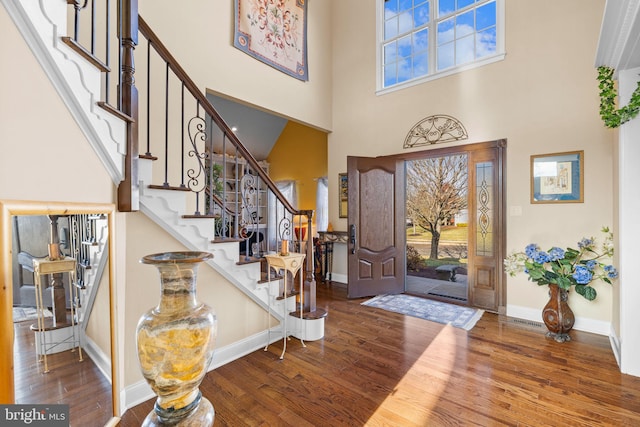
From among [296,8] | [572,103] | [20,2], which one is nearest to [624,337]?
[572,103]

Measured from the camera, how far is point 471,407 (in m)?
1.92

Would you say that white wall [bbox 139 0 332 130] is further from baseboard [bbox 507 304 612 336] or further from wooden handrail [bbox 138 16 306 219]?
baseboard [bbox 507 304 612 336]

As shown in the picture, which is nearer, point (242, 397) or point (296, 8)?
point (242, 397)

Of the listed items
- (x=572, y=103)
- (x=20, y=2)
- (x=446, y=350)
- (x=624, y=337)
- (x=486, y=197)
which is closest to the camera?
(x=20, y=2)

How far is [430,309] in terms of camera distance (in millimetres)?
3848

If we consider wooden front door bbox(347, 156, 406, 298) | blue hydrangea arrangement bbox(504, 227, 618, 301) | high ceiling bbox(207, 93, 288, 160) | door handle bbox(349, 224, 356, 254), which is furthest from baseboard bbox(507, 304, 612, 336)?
high ceiling bbox(207, 93, 288, 160)

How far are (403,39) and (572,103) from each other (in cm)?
262

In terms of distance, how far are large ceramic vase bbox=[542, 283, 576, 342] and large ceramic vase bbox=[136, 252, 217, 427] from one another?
342 cm

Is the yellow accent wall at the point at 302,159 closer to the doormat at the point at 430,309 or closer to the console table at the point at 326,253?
the console table at the point at 326,253

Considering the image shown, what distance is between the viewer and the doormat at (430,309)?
344 cm

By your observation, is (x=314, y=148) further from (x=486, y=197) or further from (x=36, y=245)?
(x=36, y=245)

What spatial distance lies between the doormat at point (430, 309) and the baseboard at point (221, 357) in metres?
1.75

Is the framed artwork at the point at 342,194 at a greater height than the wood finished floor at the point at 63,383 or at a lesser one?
greater

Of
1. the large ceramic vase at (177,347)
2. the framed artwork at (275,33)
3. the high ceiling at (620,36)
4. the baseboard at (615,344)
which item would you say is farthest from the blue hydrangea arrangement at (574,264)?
the framed artwork at (275,33)
